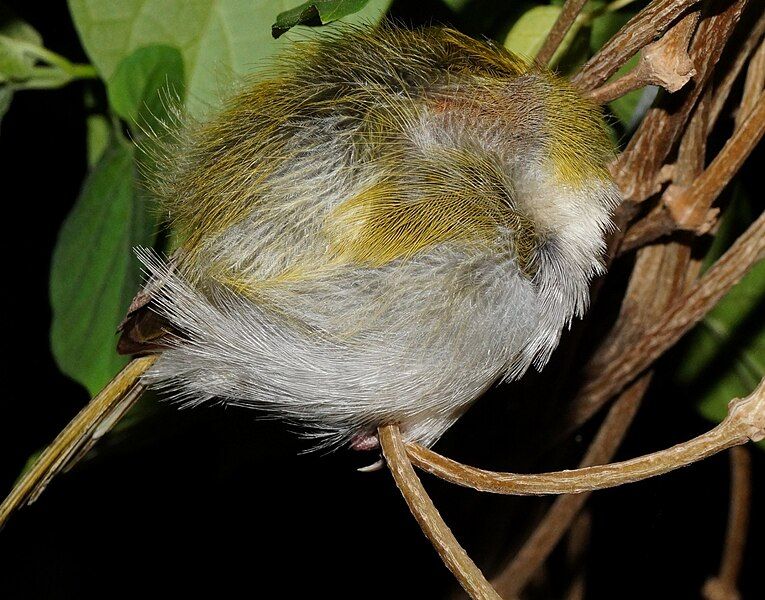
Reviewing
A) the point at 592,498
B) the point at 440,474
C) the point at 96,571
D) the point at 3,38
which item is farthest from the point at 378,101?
the point at 96,571

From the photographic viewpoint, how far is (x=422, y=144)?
2.09ft

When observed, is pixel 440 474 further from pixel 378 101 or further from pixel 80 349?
pixel 80 349

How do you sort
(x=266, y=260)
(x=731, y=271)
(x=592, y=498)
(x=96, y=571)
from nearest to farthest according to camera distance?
(x=266, y=260) < (x=731, y=271) < (x=592, y=498) < (x=96, y=571)

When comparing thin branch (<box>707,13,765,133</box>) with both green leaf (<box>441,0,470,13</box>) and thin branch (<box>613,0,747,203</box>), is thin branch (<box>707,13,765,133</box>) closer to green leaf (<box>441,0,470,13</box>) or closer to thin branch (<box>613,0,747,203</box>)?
thin branch (<box>613,0,747,203</box>)

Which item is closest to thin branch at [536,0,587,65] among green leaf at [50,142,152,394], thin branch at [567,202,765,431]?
thin branch at [567,202,765,431]

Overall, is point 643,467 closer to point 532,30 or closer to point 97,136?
point 532,30

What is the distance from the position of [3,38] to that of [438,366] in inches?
31.2

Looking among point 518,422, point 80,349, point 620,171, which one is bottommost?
point 518,422

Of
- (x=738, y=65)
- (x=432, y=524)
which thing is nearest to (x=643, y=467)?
(x=432, y=524)

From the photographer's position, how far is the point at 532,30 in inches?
33.4

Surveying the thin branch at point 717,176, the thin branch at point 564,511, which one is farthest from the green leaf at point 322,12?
the thin branch at point 564,511

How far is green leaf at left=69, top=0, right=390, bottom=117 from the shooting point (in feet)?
2.95

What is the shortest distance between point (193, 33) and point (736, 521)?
97 centimetres

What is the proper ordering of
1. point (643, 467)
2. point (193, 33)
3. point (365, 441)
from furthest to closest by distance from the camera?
1. point (193, 33)
2. point (365, 441)
3. point (643, 467)
